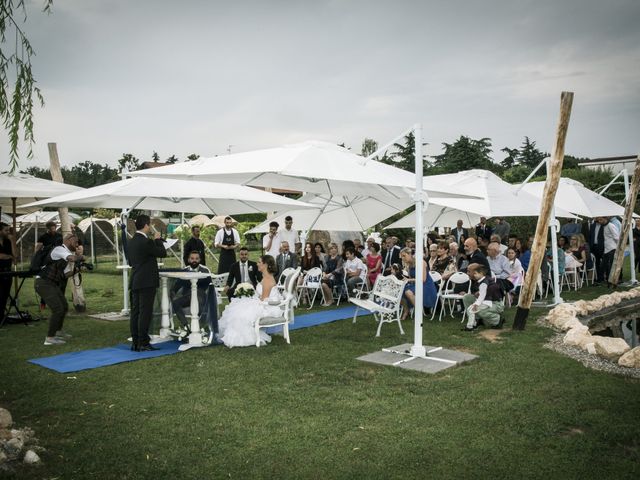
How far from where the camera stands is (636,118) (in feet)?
41.1

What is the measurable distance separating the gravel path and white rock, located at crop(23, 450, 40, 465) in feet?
19.4

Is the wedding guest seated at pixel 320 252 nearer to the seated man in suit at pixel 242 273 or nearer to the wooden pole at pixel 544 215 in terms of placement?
the seated man in suit at pixel 242 273

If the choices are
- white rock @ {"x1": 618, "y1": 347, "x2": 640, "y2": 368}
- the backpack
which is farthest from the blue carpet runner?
white rock @ {"x1": 618, "y1": 347, "x2": 640, "y2": 368}

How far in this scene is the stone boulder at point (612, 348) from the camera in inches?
259

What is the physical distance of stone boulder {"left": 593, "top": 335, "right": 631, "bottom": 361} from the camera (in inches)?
259

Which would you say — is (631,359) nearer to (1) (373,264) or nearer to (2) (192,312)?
(2) (192,312)

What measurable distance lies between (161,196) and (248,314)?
2775mm

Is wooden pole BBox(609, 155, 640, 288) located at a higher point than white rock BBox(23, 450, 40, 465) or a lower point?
higher

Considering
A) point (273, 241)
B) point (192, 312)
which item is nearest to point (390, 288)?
point (192, 312)

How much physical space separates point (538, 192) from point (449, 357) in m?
10.8

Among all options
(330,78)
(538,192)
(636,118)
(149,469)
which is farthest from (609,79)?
(149,469)

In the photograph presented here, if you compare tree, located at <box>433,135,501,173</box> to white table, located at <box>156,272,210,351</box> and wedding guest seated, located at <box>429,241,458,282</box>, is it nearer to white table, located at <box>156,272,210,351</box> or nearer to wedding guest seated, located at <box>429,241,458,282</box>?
wedding guest seated, located at <box>429,241,458,282</box>

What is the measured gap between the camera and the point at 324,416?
15.5 ft

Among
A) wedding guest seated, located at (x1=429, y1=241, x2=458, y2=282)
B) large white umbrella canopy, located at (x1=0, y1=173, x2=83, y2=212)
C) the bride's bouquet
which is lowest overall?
the bride's bouquet
